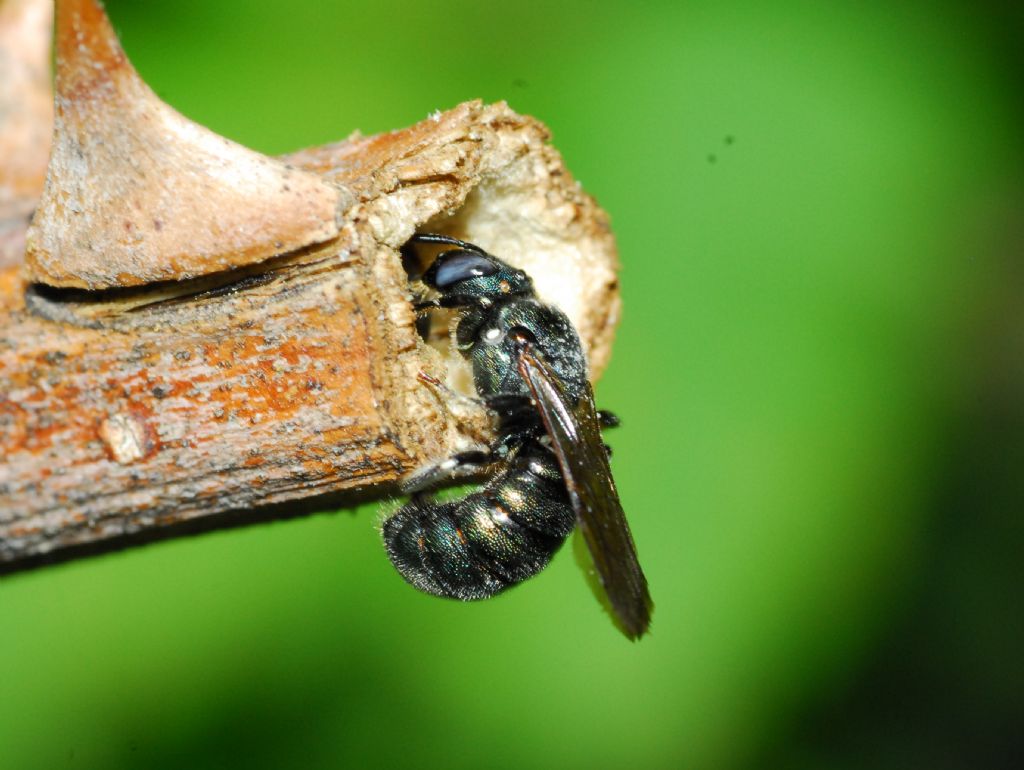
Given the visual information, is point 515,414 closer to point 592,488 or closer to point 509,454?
point 509,454

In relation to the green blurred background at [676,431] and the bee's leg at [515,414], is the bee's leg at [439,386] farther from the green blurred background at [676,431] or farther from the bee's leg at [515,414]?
the green blurred background at [676,431]

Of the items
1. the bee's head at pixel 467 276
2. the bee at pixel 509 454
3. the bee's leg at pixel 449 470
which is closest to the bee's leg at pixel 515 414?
the bee at pixel 509 454

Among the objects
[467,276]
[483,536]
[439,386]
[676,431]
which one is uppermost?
[467,276]

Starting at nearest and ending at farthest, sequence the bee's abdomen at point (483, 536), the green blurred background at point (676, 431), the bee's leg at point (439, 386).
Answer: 1. the bee's leg at point (439, 386)
2. the bee's abdomen at point (483, 536)
3. the green blurred background at point (676, 431)

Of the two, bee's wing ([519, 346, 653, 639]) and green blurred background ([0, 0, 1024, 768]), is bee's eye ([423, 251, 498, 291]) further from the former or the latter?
green blurred background ([0, 0, 1024, 768])

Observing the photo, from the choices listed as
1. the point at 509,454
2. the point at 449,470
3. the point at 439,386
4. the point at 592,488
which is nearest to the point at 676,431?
the point at 509,454
